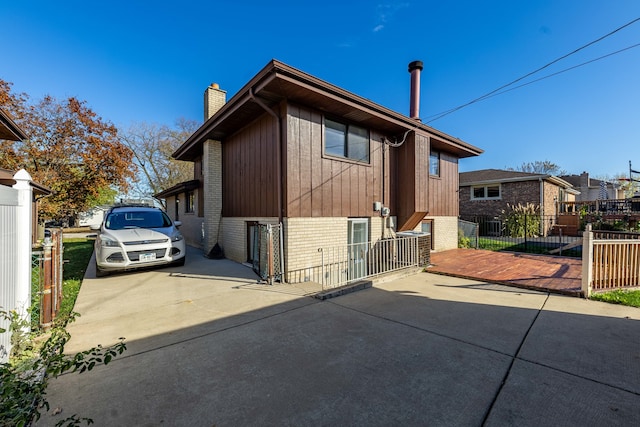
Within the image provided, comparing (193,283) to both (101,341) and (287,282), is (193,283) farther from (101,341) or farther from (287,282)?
(101,341)

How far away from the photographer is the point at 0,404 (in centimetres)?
139

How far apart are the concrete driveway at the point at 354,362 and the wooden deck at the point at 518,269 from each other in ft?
2.92

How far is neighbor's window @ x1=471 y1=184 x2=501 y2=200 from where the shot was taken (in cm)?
1871

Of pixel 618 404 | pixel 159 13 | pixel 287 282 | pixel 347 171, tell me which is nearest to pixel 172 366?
pixel 287 282

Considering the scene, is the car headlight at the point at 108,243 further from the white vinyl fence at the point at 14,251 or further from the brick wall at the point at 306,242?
the brick wall at the point at 306,242

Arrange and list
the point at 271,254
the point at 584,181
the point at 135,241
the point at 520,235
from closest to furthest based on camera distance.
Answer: the point at 271,254
the point at 135,241
the point at 520,235
the point at 584,181

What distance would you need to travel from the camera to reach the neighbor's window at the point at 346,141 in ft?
23.3

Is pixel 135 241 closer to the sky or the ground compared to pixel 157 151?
closer to the ground

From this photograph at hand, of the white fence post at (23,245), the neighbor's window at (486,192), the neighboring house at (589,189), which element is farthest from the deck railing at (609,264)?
the neighboring house at (589,189)

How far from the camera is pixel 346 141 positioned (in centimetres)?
751

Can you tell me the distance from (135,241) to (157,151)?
26.9 m

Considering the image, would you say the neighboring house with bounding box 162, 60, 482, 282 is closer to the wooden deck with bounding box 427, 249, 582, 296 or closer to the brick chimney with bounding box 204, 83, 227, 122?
the brick chimney with bounding box 204, 83, 227, 122

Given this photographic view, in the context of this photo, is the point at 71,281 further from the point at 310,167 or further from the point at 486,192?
the point at 486,192

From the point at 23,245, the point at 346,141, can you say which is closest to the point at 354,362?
the point at 23,245
